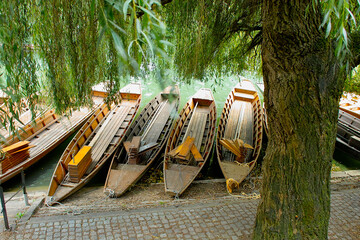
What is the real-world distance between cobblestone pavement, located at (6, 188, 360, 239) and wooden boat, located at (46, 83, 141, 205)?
119 cm

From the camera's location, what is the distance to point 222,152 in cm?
745

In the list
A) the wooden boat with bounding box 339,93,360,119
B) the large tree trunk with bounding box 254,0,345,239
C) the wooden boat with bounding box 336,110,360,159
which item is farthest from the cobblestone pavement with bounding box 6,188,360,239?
the wooden boat with bounding box 339,93,360,119

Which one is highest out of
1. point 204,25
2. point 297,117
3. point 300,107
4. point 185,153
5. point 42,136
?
point 204,25

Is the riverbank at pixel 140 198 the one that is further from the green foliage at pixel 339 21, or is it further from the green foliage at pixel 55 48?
the green foliage at pixel 339 21

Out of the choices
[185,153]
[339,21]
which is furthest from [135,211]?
[339,21]

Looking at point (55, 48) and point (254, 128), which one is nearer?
point (55, 48)

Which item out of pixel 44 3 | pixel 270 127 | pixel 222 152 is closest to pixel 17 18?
pixel 44 3

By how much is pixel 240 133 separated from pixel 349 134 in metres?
4.08

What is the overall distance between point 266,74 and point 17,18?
9.92 feet

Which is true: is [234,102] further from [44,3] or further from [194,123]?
[44,3]

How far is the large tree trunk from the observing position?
8.99 ft

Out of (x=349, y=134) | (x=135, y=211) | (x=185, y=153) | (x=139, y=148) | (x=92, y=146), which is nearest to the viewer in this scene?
(x=135, y=211)

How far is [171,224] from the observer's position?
4.46 metres

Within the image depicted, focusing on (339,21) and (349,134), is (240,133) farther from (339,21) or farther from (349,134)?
(339,21)
